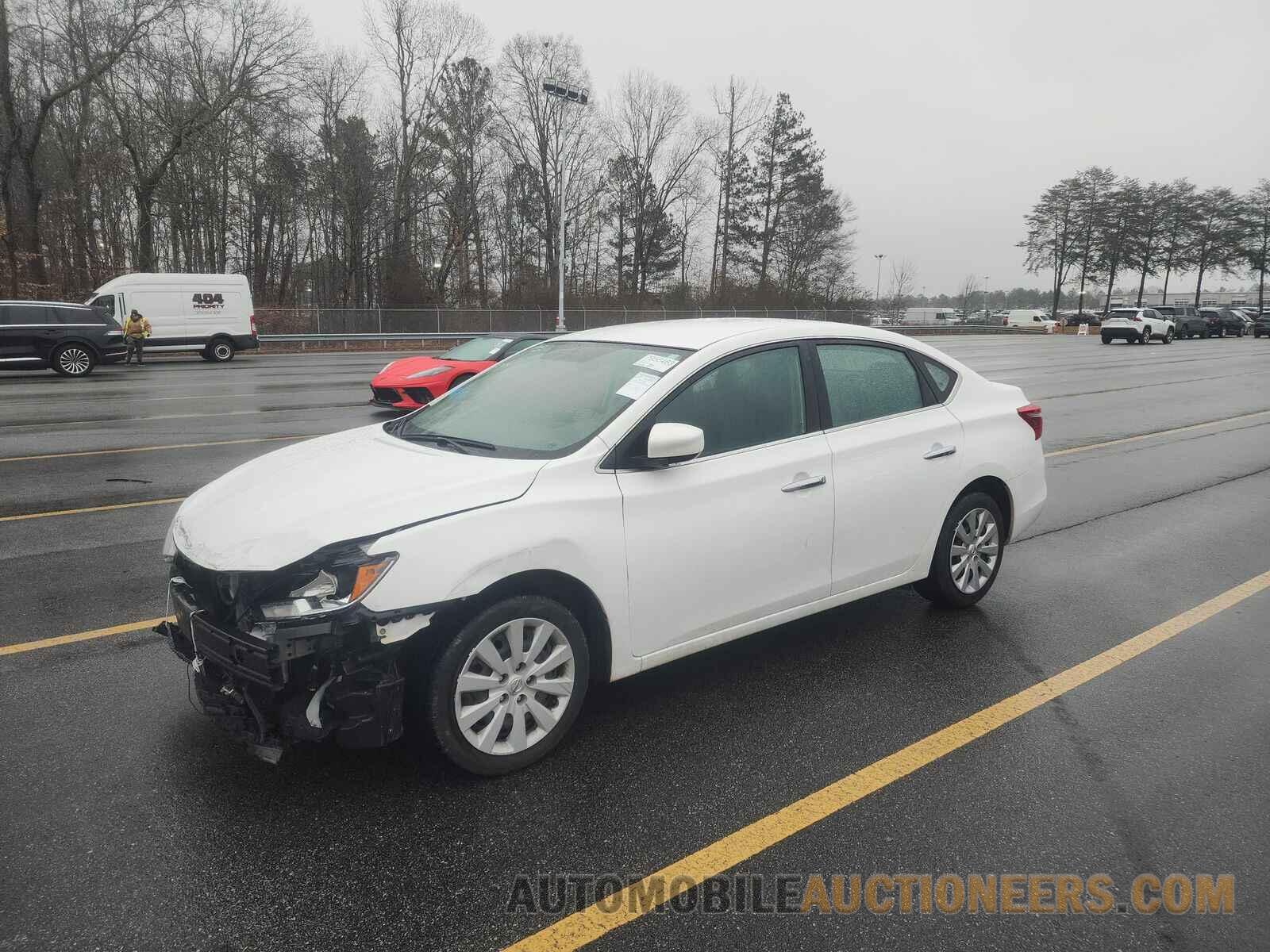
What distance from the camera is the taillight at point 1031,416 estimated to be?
5.08 metres

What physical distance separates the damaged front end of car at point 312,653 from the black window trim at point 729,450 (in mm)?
982

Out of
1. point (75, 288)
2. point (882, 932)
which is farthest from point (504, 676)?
point (75, 288)

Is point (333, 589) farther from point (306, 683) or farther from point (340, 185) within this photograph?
point (340, 185)

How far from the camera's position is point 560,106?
48.2 m

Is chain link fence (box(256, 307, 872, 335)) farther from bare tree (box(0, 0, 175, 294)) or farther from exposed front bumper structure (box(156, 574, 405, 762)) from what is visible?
exposed front bumper structure (box(156, 574, 405, 762))

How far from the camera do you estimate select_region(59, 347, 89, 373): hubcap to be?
65.0 ft

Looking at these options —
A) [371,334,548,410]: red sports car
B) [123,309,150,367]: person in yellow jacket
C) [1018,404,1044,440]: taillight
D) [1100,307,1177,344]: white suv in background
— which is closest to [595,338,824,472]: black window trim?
[1018,404,1044,440]: taillight

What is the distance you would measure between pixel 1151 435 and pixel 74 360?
22.2m

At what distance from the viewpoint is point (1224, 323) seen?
5441cm

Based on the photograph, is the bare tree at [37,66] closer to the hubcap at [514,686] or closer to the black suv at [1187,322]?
the hubcap at [514,686]

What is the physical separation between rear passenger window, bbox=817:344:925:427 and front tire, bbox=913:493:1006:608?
26.7 inches

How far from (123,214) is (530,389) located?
137ft

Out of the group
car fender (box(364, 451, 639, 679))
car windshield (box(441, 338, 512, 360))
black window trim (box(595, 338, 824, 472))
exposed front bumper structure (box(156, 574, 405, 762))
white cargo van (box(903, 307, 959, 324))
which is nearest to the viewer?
exposed front bumper structure (box(156, 574, 405, 762))

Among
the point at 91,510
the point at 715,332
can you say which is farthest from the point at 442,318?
the point at 715,332
